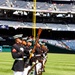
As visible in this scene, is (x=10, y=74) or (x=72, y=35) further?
(x=72, y=35)

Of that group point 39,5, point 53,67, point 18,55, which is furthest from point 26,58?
point 39,5

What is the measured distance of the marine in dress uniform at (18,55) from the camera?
10.4 m

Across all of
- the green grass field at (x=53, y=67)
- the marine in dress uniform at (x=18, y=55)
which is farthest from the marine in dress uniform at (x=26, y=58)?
the green grass field at (x=53, y=67)

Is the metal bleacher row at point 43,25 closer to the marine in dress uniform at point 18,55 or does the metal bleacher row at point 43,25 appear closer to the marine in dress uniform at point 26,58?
the marine in dress uniform at point 26,58

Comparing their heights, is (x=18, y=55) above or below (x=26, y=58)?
above

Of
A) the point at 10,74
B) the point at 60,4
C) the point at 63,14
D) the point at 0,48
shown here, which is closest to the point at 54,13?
the point at 63,14

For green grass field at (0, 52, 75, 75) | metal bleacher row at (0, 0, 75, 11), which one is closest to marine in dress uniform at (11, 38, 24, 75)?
green grass field at (0, 52, 75, 75)

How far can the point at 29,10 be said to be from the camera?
49500 millimetres

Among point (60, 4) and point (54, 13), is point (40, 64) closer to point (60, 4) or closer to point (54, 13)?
point (54, 13)

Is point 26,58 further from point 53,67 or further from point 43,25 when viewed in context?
point 43,25

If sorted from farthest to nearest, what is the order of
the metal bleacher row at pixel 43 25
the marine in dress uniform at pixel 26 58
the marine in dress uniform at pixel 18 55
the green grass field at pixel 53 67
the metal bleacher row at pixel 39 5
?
1. the metal bleacher row at pixel 39 5
2. the metal bleacher row at pixel 43 25
3. the green grass field at pixel 53 67
4. the marine in dress uniform at pixel 26 58
5. the marine in dress uniform at pixel 18 55

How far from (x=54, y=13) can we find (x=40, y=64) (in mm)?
38668

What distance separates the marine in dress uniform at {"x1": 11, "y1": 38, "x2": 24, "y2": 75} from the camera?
10.4 m

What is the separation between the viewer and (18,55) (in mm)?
10367
